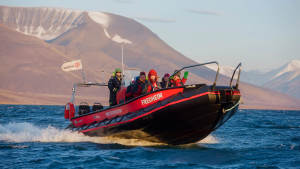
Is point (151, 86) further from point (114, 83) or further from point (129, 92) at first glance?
point (114, 83)

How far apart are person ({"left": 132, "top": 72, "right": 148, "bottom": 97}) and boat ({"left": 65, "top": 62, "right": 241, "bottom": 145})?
490mm

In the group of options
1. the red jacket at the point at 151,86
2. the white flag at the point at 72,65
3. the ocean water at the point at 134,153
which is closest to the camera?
the ocean water at the point at 134,153

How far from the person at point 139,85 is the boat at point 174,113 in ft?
1.61

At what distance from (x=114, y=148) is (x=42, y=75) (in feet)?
527

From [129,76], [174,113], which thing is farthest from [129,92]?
[129,76]


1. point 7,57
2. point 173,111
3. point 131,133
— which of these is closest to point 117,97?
point 131,133

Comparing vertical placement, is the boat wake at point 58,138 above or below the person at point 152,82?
below

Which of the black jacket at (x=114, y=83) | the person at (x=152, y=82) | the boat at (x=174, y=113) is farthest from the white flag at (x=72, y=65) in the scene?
the person at (x=152, y=82)

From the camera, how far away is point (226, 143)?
A: 59.1 ft

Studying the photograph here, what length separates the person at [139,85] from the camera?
51.3 ft

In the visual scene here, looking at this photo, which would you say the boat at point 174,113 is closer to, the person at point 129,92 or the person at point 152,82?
the person at point 129,92

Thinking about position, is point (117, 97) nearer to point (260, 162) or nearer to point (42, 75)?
point (260, 162)

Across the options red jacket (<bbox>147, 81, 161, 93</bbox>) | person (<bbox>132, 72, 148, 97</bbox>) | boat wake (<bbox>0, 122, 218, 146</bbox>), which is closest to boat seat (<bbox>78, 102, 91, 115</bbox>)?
boat wake (<bbox>0, 122, 218, 146</bbox>)

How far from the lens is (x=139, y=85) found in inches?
621
